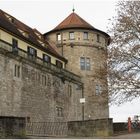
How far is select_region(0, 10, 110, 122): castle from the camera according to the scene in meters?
37.5

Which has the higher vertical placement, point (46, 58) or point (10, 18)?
point (10, 18)

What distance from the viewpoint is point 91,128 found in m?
27.8

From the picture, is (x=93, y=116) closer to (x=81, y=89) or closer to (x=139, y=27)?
(x=81, y=89)

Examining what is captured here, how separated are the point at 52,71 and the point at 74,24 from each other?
966 cm

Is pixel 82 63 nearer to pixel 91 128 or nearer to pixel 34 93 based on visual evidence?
pixel 34 93

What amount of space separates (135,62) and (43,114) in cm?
1710

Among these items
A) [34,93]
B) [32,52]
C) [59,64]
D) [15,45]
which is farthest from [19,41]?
[59,64]

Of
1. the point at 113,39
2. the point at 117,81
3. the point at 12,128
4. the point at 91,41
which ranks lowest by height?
the point at 12,128

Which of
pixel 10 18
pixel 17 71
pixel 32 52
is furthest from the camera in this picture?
pixel 10 18

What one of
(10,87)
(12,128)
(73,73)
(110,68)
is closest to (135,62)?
(110,68)

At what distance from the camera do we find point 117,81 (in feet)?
93.0

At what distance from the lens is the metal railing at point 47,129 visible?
28094 millimetres

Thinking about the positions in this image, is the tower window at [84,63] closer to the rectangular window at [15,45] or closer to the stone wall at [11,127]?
the rectangular window at [15,45]

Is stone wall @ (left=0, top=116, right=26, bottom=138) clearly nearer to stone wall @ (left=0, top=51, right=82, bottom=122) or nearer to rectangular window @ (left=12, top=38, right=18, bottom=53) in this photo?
stone wall @ (left=0, top=51, right=82, bottom=122)
